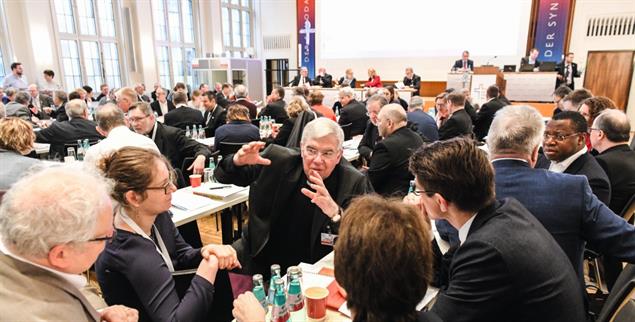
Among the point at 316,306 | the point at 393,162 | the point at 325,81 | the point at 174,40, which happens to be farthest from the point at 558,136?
the point at 174,40

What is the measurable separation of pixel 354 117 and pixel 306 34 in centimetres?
992

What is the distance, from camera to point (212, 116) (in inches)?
257

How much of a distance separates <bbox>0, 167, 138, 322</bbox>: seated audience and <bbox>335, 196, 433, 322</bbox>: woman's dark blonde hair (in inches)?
29.3

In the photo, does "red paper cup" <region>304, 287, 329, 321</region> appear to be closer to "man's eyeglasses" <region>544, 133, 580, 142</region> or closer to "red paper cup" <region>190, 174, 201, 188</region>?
"red paper cup" <region>190, 174, 201, 188</region>

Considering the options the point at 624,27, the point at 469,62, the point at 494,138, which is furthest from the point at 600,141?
the point at 624,27

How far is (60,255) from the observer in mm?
1056

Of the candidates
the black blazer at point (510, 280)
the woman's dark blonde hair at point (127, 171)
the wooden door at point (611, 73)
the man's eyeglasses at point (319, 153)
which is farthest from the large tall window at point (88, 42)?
the wooden door at point (611, 73)

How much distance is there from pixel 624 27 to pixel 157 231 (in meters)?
13.6

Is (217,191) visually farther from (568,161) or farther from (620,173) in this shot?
(620,173)

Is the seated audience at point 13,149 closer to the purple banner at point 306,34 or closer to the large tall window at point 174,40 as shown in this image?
the large tall window at point 174,40

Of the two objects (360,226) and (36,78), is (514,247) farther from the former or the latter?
(36,78)

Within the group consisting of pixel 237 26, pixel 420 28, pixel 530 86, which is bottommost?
pixel 530 86

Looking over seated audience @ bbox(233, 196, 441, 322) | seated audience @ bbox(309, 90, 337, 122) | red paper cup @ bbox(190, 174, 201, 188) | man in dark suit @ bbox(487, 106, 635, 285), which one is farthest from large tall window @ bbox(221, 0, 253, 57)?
seated audience @ bbox(233, 196, 441, 322)

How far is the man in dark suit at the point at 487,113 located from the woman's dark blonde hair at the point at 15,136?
6.00 meters
